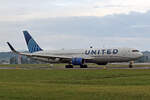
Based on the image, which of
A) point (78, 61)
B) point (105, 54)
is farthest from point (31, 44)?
point (105, 54)

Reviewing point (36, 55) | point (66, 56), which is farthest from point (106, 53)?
point (36, 55)

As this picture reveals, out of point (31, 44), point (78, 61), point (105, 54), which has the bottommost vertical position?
point (78, 61)

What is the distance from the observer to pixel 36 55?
86188 millimetres

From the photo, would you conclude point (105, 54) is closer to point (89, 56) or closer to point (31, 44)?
point (89, 56)

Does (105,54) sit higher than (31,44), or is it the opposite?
(31,44)

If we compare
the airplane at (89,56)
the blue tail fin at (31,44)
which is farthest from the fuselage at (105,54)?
the blue tail fin at (31,44)

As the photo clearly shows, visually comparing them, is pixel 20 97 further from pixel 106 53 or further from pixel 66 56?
pixel 66 56

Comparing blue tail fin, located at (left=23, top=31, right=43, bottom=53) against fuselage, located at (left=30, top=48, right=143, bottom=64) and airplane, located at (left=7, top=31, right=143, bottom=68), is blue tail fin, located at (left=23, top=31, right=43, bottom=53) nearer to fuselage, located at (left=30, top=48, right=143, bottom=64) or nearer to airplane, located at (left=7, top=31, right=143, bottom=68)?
airplane, located at (left=7, top=31, right=143, bottom=68)

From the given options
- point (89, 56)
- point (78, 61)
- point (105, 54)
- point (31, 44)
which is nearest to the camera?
point (105, 54)

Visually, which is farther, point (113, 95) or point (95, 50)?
point (95, 50)

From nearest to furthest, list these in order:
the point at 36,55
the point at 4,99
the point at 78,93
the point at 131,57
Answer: the point at 4,99, the point at 78,93, the point at 131,57, the point at 36,55

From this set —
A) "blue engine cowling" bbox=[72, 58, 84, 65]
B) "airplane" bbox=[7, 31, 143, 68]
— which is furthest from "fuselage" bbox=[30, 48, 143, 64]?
"blue engine cowling" bbox=[72, 58, 84, 65]

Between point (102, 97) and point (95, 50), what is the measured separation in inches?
2296

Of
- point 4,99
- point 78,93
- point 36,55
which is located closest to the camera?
point 4,99
